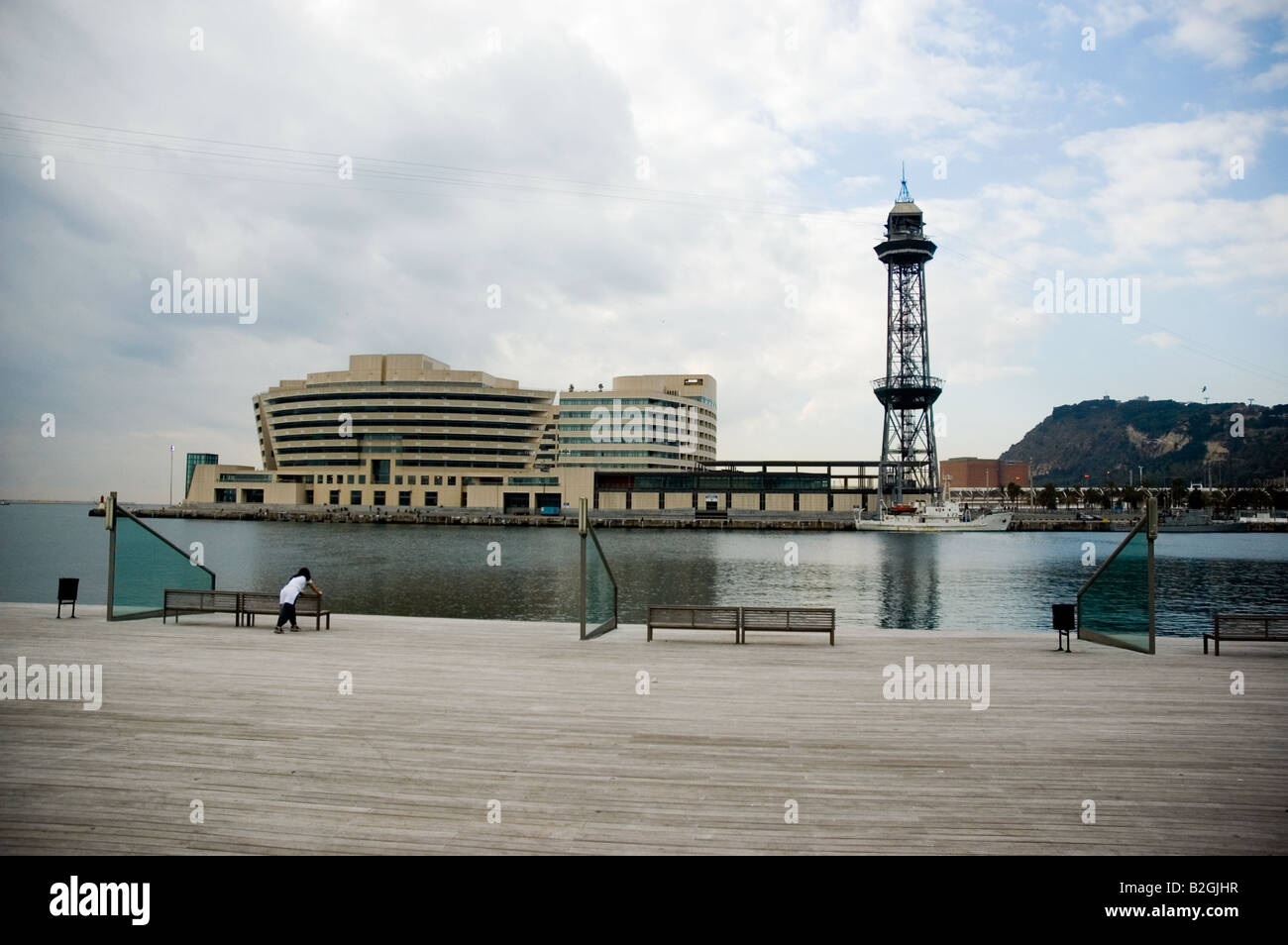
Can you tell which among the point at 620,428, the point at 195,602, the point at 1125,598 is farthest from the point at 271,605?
the point at 620,428

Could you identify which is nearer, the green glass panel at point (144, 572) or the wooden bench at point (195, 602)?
the wooden bench at point (195, 602)

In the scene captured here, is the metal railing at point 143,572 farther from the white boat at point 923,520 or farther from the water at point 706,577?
the white boat at point 923,520

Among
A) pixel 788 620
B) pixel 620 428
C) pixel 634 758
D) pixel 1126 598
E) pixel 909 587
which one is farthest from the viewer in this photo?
pixel 620 428

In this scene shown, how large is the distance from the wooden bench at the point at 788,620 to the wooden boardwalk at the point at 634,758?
1.94 metres

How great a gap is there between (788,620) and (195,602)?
15.0 metres

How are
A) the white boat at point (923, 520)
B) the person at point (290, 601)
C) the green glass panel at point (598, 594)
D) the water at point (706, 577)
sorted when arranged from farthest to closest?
the white boat at point (923, 520) < the water at point (706, 577) < the green glass panel at point (598, 594) < the person at point (290, 601)

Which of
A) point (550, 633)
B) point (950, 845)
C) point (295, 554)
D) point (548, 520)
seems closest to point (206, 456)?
point (548, 520)

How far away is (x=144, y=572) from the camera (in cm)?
1947

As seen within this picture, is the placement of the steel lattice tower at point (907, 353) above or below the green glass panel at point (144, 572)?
above

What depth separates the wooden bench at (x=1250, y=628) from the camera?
15.4 meters

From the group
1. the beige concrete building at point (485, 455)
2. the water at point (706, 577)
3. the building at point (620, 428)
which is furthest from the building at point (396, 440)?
the water at point (706, 577)

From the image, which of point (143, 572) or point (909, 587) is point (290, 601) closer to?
point (143, 572)

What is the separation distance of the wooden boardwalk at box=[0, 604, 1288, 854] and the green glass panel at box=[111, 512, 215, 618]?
4627mm
